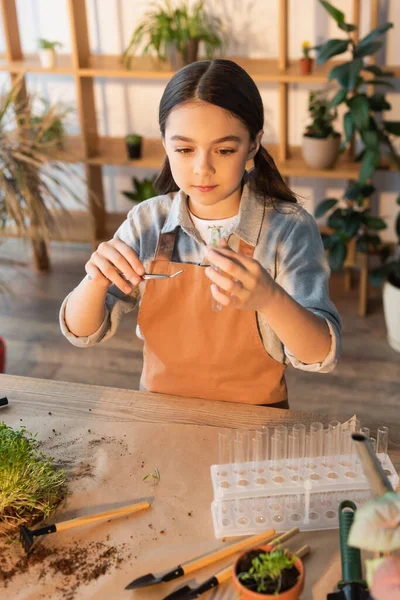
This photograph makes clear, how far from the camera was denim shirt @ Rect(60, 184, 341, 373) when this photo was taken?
1583 millimetres

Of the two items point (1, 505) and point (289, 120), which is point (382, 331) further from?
point (1, 505)

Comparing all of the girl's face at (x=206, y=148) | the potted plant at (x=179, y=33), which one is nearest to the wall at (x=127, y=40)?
the potted plant at (x=179, y=33)

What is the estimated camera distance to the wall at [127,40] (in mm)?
3748

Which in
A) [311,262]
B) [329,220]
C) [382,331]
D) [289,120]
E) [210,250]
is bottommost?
[382,331]

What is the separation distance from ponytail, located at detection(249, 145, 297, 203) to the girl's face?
6.9 inches

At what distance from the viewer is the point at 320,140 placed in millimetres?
3520

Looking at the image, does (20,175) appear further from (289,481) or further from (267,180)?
(289,481)

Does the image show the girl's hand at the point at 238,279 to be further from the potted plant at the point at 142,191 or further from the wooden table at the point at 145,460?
the potted plant at the point at 142,191

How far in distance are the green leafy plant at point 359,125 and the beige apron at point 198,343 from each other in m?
1.69

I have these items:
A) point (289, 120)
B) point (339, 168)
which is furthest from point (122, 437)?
point (289, 120)

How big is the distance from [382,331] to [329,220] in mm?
601

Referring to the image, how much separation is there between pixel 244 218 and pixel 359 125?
5.50 ft

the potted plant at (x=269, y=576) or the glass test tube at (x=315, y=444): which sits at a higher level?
the potted plant at (x=269, y=576)

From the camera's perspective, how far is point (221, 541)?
119 centimetres
